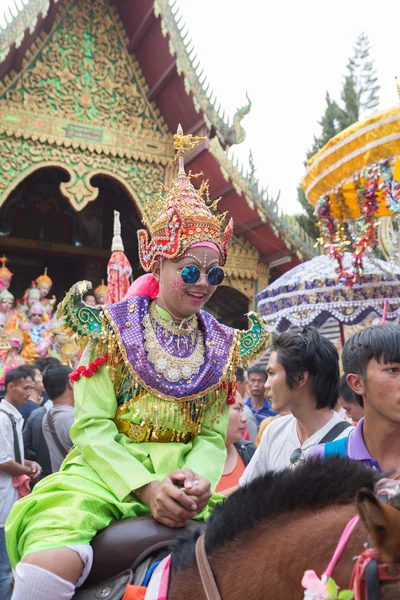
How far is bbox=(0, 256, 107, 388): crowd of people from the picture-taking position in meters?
9.83

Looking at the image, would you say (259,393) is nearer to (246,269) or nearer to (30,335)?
(246,269)

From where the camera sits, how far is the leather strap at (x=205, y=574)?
1355 mm

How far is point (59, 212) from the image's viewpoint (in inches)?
563

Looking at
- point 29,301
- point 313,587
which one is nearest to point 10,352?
point 29,301

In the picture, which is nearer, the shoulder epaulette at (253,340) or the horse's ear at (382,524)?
the horse's ear at (382,524)

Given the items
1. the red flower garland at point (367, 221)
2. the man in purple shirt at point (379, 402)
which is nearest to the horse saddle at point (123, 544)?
the man in purple shirt at point (379, 402)

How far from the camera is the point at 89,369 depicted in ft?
8.13

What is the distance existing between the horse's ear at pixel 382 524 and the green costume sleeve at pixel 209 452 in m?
1.40

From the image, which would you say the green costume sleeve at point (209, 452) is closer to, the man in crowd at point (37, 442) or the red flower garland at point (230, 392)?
the red flower garland at point (230, 392)

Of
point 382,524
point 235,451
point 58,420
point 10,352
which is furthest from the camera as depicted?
point 10,352

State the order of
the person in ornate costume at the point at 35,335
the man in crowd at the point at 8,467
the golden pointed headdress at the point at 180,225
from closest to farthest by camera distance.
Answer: the golden pointed headdress at the point at 180,225 → the man in crowd at the point at 8,467 → the person in ornate costume at the point at 35,335

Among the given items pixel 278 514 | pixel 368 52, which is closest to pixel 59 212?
pixel 278 514

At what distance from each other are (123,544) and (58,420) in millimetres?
2889

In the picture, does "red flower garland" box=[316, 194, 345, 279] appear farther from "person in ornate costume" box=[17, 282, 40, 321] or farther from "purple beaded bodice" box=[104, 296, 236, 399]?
"person in ornate costume" box=[17, 282, 40, 321]
